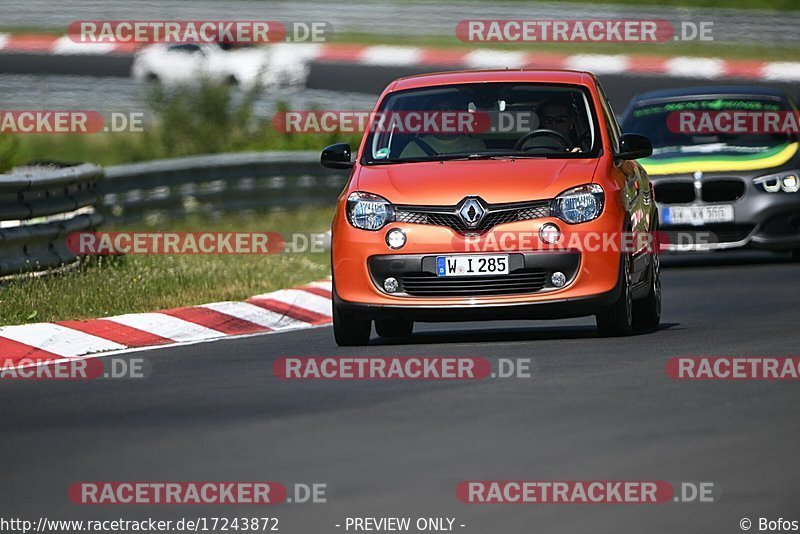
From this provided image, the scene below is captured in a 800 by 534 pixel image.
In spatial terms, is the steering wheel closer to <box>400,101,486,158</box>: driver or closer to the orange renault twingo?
the orange renault twingo

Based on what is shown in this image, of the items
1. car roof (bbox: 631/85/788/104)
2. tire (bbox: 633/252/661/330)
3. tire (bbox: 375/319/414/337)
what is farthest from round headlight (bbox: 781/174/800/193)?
tire (bbox: 375/319/414/337)

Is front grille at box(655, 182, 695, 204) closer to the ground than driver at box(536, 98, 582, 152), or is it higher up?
closer to the ground

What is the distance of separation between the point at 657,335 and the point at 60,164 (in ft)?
26.5

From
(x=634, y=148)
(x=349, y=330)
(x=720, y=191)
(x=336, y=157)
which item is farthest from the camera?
(x=720, y=191)

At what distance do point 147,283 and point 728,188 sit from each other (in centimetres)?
571

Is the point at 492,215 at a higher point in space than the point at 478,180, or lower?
lower

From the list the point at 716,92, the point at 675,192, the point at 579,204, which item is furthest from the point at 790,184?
the point at 579,204

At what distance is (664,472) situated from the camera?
710cm

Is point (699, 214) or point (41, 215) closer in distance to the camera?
point (41, 215)

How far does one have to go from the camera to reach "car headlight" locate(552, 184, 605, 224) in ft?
37.6

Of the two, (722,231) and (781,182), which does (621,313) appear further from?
(781,182)

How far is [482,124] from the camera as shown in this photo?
41.3ft

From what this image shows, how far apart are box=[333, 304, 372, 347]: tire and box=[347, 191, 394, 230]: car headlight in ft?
1.75

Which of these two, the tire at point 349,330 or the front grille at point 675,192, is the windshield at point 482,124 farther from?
the front grille at point 675,192
